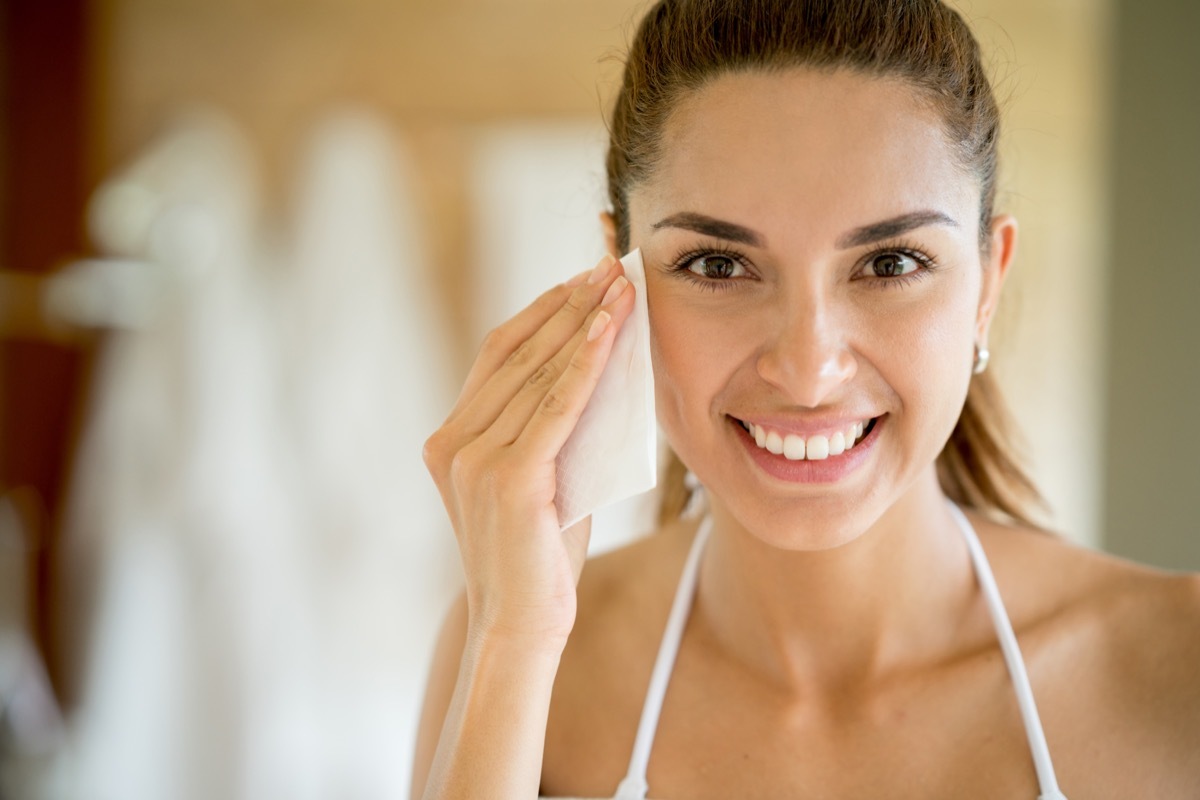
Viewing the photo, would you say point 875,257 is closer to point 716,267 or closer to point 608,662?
point 716,267

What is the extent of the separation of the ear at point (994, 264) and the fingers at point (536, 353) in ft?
1.27

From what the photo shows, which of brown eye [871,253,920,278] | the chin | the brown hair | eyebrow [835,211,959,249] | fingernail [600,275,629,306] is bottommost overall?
the chin

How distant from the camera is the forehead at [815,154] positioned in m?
0.99

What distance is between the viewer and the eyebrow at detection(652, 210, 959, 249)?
993mm

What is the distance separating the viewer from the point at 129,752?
2336 millimetres

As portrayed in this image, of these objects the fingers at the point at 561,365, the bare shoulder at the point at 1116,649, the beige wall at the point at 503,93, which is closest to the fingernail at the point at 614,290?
the fingers at the point at 561,365

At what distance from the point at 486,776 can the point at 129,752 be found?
1608 millimetres

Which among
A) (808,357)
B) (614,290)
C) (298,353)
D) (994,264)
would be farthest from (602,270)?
(298,353)

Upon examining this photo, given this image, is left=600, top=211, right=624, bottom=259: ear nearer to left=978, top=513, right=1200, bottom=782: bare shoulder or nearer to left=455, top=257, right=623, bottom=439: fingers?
left=455, top=257, right=623, bottom=439: fingers

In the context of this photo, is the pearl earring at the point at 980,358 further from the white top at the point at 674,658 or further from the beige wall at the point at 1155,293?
the beige wall at the point at 1155,293

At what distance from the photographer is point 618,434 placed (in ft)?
3.54

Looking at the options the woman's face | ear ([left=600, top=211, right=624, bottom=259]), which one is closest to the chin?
the woman's face

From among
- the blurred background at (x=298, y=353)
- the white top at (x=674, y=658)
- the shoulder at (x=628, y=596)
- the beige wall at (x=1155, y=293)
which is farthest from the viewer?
the blurred background at (x=298, y=353)

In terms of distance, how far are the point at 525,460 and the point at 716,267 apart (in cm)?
27
